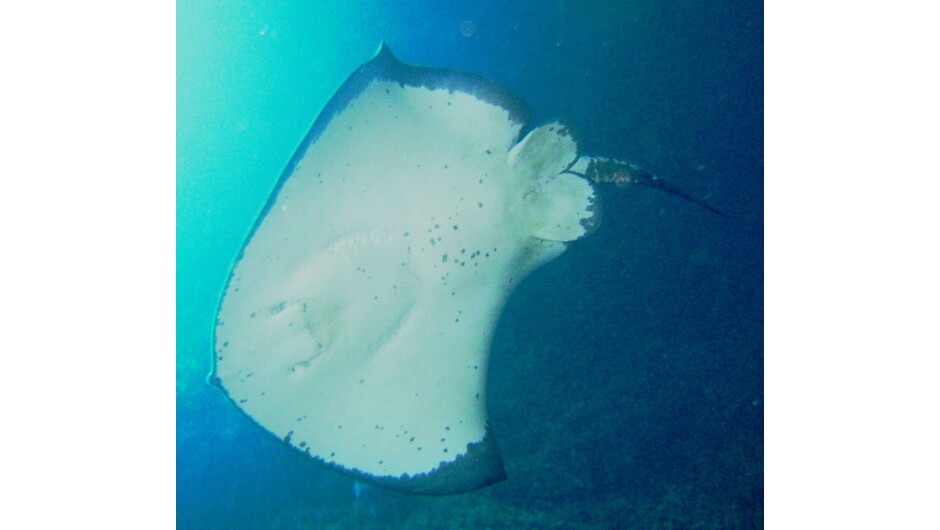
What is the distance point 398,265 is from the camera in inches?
80.4

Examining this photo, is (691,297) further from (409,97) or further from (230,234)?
(230,234)

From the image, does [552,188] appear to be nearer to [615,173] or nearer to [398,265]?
[615,173]

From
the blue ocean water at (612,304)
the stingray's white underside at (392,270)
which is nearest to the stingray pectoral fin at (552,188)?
the stingray's white underside at (392,270)

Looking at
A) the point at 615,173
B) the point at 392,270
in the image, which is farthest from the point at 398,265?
the point at 615,173

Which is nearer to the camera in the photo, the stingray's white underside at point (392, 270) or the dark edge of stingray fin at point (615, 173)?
the stingray's white underside at point (392, 270)

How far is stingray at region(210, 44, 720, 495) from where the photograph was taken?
172 cm

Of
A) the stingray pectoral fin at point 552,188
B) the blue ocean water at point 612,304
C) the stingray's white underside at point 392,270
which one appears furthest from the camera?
the blue ocean water at point 612,304

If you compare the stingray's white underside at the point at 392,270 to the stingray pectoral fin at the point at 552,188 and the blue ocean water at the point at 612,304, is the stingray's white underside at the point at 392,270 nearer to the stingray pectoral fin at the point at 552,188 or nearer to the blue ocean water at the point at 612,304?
the stingray pectoral fin at the point at 552,188

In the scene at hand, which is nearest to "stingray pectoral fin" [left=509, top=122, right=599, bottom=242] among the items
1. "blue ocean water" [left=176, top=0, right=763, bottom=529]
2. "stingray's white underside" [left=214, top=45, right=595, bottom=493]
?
"stingray's white underside" [left=214, top=45, right=595, bottom=493]

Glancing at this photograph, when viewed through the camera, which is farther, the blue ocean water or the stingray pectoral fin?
the blue ocean water

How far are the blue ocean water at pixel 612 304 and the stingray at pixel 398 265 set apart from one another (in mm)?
187

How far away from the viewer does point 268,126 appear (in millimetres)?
13492

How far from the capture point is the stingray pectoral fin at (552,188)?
2.16 m

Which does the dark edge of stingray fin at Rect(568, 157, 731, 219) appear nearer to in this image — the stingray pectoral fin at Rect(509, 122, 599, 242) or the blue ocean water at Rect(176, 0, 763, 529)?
the stingray pectoral fin at Rect(509, 122, 599, 242)
